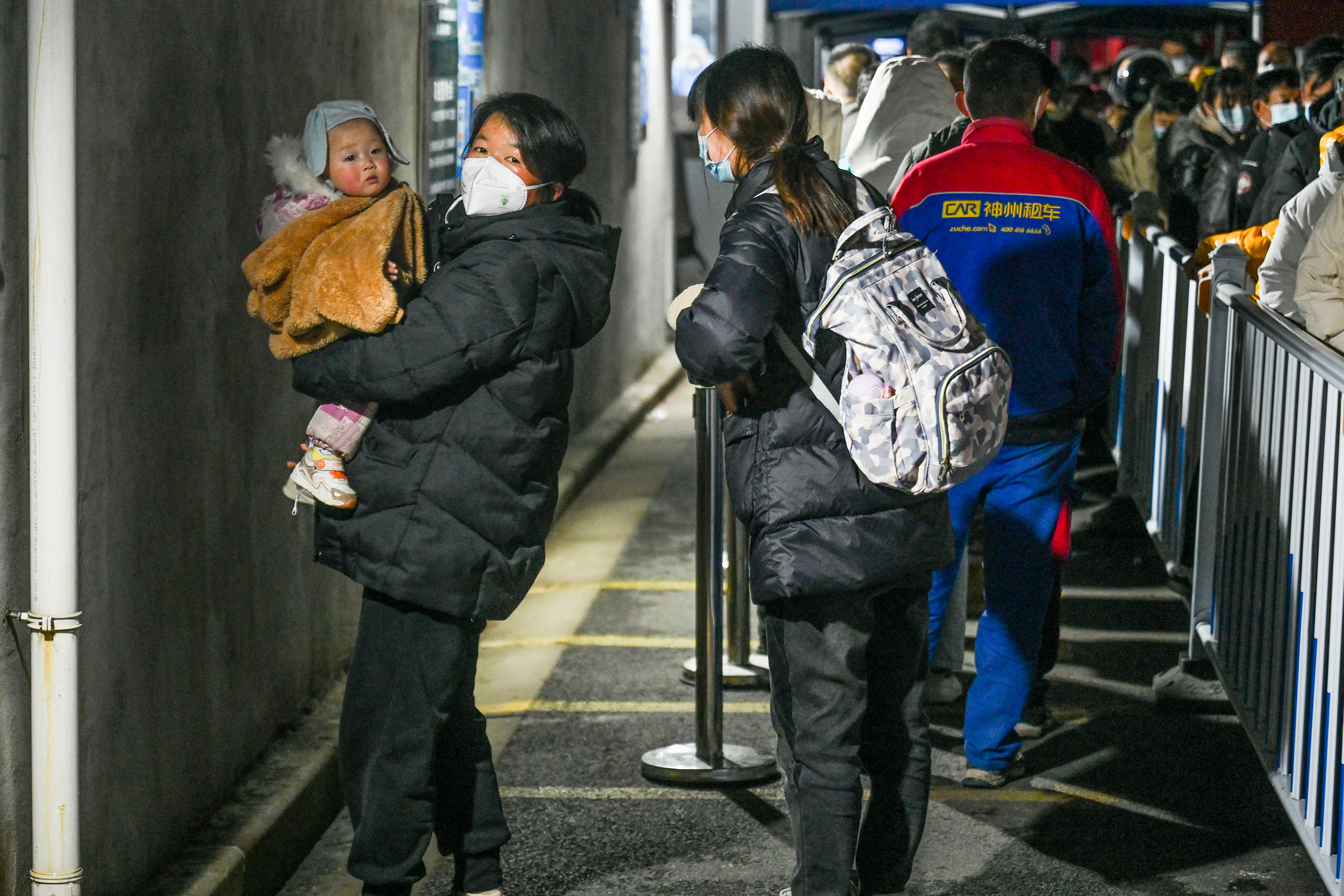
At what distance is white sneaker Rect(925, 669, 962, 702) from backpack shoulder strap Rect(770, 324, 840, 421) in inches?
92.8

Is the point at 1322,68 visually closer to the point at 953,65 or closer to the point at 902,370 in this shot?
the point at 953,65

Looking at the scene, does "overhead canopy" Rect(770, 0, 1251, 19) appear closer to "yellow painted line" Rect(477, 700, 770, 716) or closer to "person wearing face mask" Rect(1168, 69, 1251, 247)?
"person wearing face mask" Rect(1168, 69, 1251, 247)

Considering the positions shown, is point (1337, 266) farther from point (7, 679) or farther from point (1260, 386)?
point (7, 679)

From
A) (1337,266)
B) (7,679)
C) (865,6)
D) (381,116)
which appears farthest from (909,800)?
(865,6)

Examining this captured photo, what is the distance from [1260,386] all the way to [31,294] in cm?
336

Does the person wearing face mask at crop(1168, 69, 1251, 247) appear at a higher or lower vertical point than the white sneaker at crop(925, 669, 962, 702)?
→ higher

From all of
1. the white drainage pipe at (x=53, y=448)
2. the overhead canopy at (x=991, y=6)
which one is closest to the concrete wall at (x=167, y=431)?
the white drainage pipe at (x=53, y=448)

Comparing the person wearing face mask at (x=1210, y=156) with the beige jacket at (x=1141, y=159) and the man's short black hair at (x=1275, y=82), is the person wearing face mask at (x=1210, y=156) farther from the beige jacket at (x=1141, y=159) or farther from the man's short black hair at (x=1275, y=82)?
the beige jacket at (x=1141, y=159)

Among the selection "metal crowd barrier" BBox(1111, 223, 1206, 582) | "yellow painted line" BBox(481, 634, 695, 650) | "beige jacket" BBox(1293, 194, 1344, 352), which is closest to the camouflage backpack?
"beige jacket" BBox(1293, 194, 1344, 352)

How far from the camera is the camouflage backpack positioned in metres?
3.28

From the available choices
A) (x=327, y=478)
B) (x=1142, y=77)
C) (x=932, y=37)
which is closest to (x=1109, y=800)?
(x=327, y=478)

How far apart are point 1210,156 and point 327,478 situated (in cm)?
753

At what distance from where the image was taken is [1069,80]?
17.8 metres

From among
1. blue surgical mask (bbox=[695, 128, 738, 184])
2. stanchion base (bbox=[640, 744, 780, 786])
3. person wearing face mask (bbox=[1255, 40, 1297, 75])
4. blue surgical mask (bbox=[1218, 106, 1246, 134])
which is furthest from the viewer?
person wearing face mask (bbox=[1255, 40, 1297, 75])
